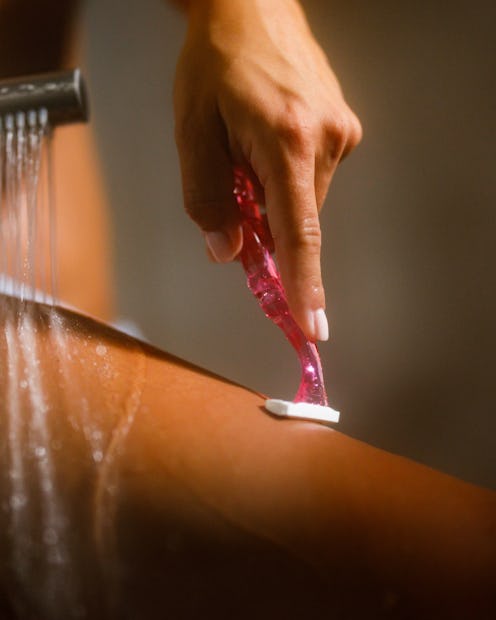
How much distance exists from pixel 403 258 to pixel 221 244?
314 millimetres

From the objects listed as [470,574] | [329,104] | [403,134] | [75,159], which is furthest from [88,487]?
[75,159]

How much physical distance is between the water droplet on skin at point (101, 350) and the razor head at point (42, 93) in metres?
0.44

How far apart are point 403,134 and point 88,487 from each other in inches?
24.9

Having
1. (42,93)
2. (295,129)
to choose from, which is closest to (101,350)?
(295,129)

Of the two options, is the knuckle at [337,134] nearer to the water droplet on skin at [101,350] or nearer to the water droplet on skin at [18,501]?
the water droplet on skin at [101,350]

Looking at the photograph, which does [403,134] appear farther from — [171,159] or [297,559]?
[297,559]

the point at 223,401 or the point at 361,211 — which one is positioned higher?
the point at 361,211

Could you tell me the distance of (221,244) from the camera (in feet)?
1.72

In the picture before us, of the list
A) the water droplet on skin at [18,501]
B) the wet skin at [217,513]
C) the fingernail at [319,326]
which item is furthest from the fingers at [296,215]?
the water droplet on skin at [18,501]

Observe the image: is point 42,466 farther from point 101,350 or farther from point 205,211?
point 205,211

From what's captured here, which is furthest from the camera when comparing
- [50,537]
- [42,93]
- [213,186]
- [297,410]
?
[42,93]

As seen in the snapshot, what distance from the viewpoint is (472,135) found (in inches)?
28.2

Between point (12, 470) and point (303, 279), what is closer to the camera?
point (12, 470)

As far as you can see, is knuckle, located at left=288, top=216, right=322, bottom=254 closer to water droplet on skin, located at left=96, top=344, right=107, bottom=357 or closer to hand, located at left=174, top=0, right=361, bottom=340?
hand, located at left=174, top=0, right=361, bottom=340
